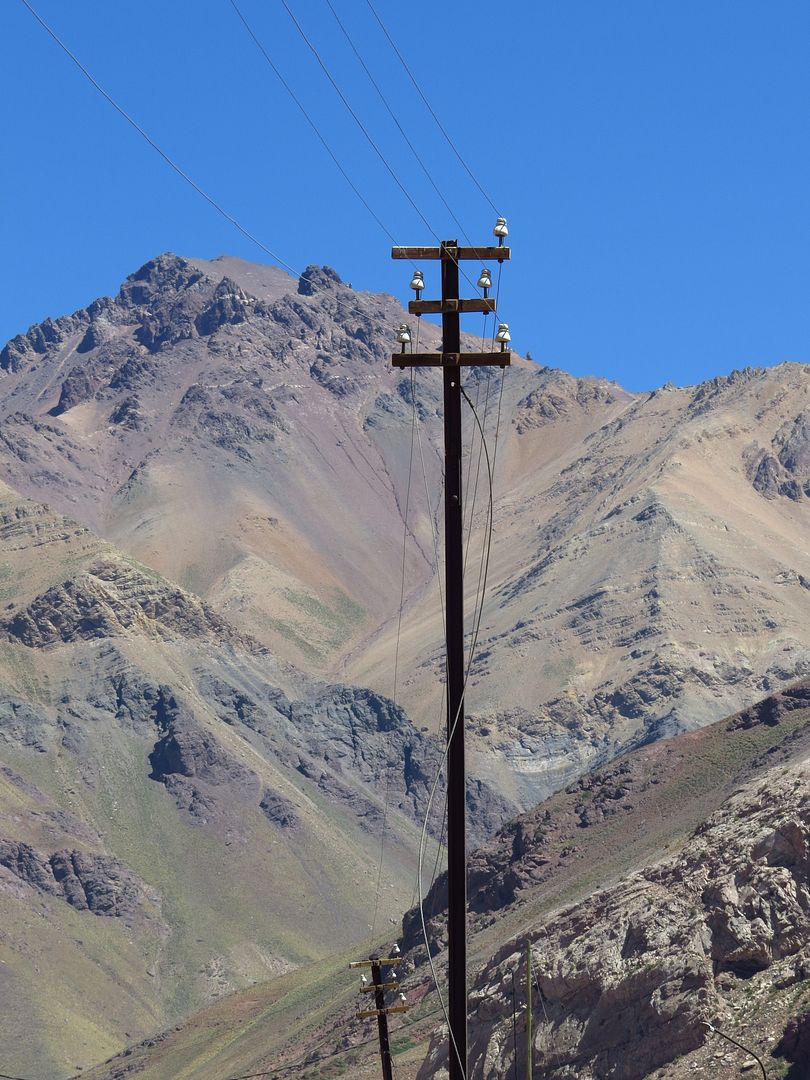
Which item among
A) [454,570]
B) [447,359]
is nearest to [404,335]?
[447,359]

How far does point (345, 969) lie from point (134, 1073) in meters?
17.5

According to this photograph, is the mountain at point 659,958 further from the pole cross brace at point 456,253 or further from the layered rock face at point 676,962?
the pole cross brace at point 456,253

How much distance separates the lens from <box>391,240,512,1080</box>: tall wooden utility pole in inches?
1432

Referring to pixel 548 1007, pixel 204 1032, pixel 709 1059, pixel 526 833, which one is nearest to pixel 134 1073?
pixel 204 1032

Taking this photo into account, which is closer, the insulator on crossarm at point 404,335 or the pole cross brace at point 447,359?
the insulator on crossarm at point 404,335

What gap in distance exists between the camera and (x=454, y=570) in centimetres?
3728

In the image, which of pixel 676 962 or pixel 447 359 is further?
pixel 676 962

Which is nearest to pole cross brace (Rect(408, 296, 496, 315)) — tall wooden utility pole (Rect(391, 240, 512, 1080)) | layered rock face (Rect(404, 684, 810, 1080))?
tall wooden utility pole (Rect(391, 240, 512, 1080))

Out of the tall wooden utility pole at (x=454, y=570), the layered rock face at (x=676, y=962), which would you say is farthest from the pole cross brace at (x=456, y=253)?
the layered rock face at (x=676, y=962)

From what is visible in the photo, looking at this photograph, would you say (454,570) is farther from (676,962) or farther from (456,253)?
(676,962)

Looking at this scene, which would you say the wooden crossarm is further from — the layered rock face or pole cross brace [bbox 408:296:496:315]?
the layered rock face

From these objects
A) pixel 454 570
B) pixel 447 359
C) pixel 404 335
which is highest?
pixel 404 335

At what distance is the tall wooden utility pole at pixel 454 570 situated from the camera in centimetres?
3638

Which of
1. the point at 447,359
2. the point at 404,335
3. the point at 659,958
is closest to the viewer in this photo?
the point at 404,335
